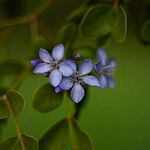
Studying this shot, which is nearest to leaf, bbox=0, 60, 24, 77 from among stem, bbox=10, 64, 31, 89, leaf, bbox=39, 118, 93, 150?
stem, bbox=10, 64, 31, 89

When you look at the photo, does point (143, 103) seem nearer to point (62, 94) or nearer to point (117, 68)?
point (117, 68)

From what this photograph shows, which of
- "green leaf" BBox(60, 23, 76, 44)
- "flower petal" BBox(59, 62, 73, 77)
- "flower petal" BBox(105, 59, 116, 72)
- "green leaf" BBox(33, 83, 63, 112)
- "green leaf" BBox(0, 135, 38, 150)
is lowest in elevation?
"green leaf" BBox(0, 135, 38, 150)

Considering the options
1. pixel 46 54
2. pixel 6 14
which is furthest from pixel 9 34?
pixel 46 54

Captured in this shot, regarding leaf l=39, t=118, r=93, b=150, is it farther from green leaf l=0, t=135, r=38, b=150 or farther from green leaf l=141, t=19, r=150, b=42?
green leaf l=141, t=19, r=150, b=42

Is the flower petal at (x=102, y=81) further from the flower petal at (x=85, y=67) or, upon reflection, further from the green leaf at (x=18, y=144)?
the green leaf at (x=18, y=144)

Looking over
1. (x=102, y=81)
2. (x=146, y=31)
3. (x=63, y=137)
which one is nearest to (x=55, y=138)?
(x=63, y=137)

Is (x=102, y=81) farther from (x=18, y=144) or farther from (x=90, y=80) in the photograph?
(x=18, y=144)
